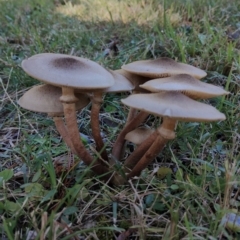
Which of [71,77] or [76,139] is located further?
[76,139]

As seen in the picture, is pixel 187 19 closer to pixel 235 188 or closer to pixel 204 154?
pixel 204 154

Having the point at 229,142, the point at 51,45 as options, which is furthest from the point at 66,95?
the point at 51,45

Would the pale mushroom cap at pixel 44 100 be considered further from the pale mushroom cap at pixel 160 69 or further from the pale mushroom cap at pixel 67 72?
the pale mushroom cap at pixel 160 69

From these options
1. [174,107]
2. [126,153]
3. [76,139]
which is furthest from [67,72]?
[126,153]

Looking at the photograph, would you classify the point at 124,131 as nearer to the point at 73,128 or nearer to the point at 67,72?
the point at 73,128

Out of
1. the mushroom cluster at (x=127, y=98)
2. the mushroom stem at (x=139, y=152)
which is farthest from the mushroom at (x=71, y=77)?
the mushroom stem at (x=139, y=152)

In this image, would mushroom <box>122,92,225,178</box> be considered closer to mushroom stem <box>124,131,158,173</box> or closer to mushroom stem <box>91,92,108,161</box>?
Result: mushroom stem <box>124,131,158,173</box>

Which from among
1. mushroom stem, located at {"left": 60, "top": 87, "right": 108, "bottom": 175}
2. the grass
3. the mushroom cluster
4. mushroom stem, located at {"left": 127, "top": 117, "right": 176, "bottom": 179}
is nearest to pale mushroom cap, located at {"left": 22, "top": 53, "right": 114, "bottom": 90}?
the mushroom cluster
